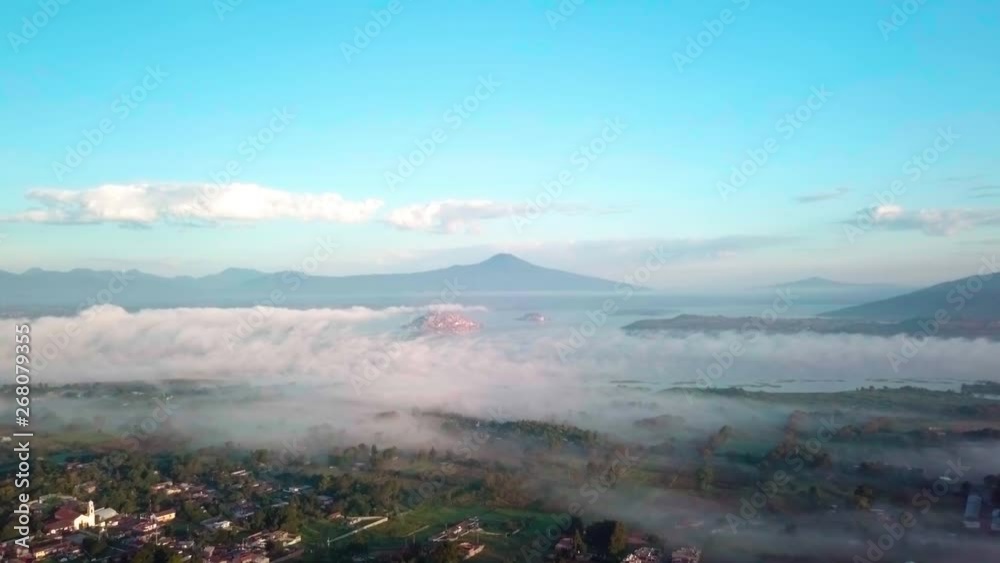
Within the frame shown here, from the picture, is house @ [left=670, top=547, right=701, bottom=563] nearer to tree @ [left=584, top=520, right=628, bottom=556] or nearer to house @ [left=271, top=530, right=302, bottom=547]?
tree @ [left=584, top=520, right=628, bottom=556]

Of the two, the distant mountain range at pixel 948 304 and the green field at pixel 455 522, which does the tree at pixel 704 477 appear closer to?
the green field at pixel 455 522

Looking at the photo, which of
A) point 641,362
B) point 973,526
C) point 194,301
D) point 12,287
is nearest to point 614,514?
point 973,526

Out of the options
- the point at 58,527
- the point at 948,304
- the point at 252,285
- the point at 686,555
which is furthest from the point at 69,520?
the point at 252,285

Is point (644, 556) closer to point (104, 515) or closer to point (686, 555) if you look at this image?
point (686, 555)

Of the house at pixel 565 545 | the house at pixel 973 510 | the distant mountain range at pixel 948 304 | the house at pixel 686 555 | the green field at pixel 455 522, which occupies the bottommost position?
the green field at pixel 455 522

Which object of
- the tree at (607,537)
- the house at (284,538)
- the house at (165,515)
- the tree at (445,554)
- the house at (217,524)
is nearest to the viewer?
the tree at (445,554)

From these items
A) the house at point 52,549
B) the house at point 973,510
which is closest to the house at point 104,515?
the house at point 52,549

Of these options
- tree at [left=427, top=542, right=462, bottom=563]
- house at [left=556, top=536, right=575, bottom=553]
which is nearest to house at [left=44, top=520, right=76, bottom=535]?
tree at [left=427, top=542, right=462, bottom=563]
